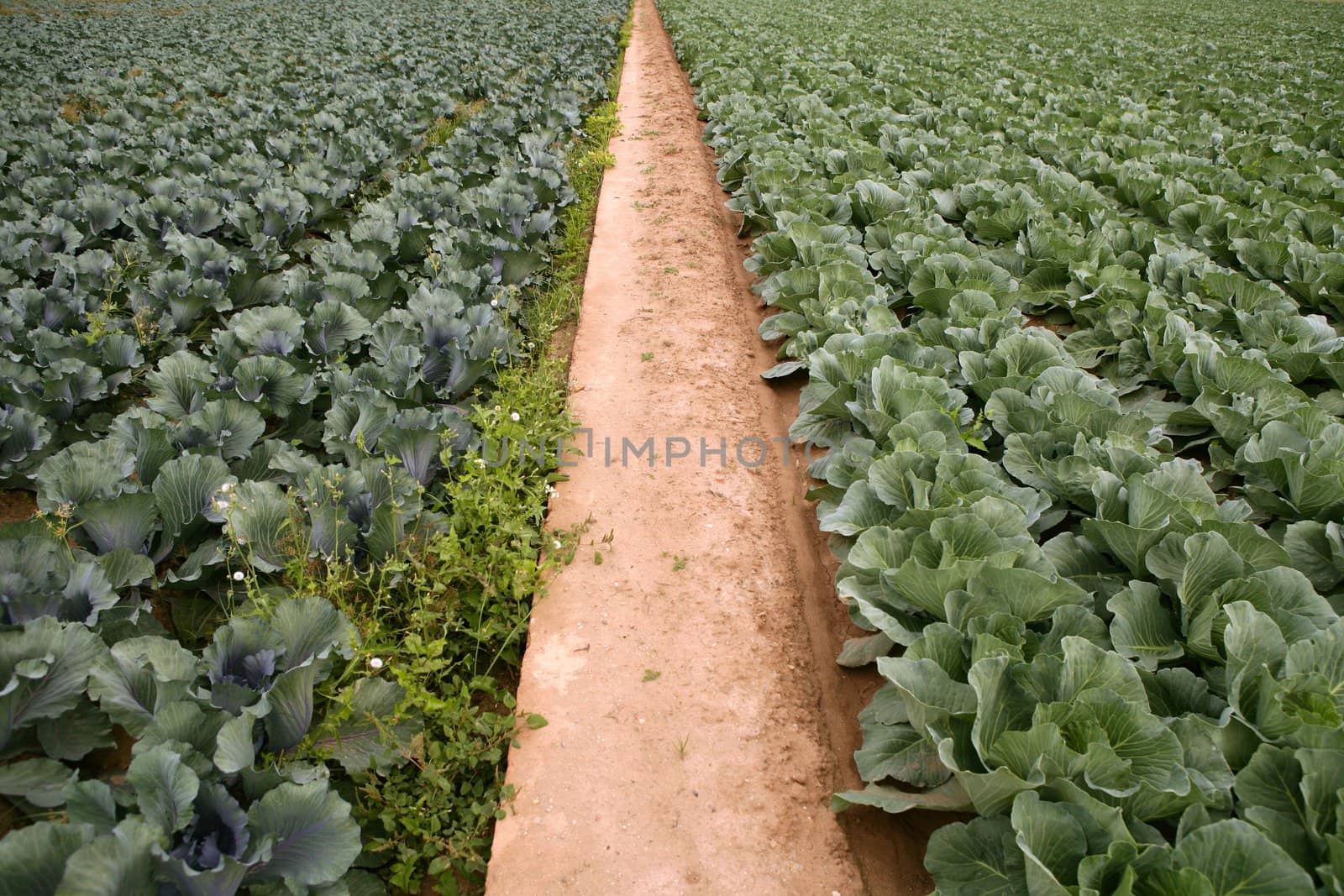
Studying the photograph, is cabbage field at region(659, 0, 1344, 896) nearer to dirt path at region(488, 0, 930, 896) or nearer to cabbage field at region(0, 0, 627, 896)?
dirt path at region(488, 0, 930, 896)

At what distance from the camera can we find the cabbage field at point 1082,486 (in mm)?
1727

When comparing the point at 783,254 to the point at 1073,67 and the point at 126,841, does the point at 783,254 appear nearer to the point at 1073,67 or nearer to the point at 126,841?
the point at 126,841

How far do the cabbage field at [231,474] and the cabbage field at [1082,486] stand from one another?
142 cm

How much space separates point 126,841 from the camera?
1509 mm

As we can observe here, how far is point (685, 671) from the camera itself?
→ 271 cm

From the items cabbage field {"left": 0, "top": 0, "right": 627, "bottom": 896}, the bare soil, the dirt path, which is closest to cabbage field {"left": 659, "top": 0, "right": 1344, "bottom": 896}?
the dirt path

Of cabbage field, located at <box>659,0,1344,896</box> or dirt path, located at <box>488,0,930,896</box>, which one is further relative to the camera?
dirt path, located at <box>488,0,930,896</box>

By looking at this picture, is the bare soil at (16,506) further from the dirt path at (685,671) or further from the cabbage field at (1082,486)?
the cabbage field at (1082,486)

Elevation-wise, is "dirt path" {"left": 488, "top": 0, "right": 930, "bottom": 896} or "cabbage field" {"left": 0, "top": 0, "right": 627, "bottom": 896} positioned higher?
"cabbage field" {"left": 0, "top": 0, "right": 627, "bottom": 896}

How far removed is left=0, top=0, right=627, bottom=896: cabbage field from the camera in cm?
179

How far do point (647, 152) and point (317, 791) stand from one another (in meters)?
8.81

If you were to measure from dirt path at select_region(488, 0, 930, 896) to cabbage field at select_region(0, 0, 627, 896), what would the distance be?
291 mm

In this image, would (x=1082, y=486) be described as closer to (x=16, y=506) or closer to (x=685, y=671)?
(x=685, y=671)

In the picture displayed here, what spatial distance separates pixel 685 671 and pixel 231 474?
5.84 feet
